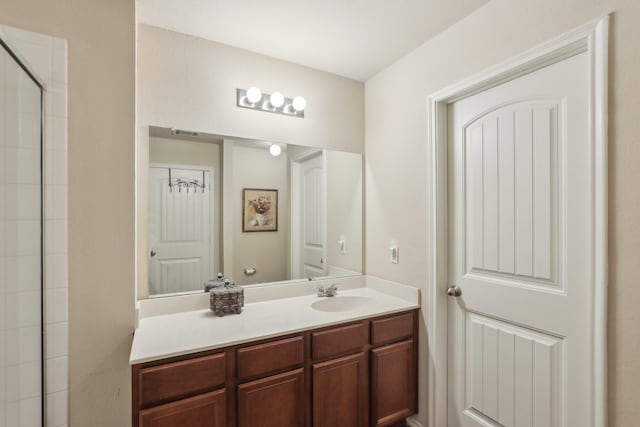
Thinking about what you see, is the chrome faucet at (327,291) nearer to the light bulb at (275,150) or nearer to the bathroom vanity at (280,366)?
the bathroom vanity at (280,366)

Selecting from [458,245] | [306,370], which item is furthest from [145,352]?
[458,245]

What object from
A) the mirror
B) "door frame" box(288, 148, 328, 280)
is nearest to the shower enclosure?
the mirror

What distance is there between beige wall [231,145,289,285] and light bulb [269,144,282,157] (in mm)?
22

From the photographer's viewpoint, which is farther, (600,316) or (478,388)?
(478,388)

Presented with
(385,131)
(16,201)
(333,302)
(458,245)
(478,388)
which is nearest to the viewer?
(16,201)

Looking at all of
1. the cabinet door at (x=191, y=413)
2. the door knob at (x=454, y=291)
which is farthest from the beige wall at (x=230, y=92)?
the cabinet door at (x=191, y=413)

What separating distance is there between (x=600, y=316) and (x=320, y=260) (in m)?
1.52

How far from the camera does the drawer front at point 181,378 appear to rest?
1.19 meters

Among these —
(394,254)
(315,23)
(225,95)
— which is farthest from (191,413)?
(315,23)

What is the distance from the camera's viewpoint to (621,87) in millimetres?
1074

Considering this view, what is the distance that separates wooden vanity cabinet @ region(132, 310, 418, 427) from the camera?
48.4 inches

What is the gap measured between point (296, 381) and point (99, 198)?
4.14ft

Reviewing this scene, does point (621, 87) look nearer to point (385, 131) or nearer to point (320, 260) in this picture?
point (385, 131)

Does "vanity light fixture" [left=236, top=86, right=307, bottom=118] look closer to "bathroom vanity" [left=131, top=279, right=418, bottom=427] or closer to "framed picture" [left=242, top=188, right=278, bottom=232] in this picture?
"framed picture" [left=242, top=188, right=278, bottom=232]
